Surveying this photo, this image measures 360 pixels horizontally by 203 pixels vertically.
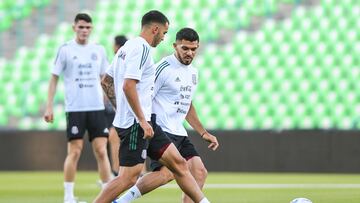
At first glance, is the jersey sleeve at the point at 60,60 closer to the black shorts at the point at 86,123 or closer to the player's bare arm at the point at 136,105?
the black shorts at the point at 86,123

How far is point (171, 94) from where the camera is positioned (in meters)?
8.20

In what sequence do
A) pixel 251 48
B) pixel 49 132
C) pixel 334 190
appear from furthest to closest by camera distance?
1. pixel 251 48
2. pixel 49 132
3. pixel 334 190

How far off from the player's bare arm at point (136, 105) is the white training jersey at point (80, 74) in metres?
3.65

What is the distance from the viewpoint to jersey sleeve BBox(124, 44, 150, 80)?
284 inches

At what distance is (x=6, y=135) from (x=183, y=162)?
36.9 ft

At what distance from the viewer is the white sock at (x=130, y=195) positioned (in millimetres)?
7816

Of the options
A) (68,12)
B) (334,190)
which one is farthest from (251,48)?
(334,190)

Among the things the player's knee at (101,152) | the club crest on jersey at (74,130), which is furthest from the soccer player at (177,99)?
the player's knee at (101,152)

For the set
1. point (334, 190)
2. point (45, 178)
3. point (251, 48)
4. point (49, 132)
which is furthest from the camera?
point (251, 48)

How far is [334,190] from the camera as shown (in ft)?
39.9

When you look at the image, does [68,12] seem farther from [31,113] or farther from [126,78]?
[126,78]

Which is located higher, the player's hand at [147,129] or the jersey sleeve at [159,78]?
the jersey sleeve at [159,78]

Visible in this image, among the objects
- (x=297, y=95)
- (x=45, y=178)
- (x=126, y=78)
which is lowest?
(x=45, y=178)

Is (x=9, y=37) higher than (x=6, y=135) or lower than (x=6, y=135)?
higher
